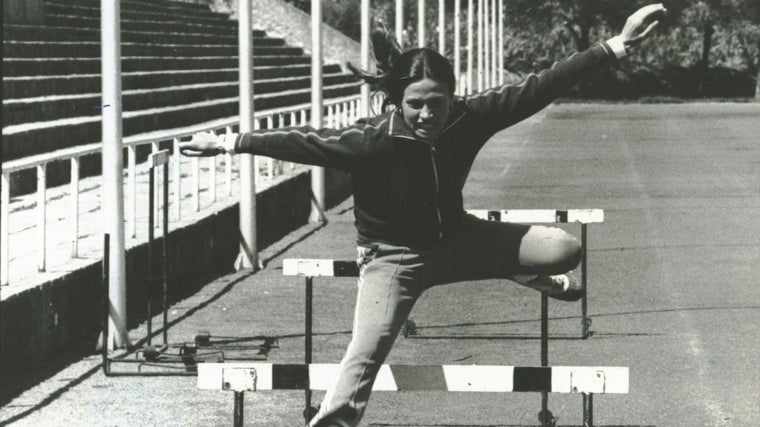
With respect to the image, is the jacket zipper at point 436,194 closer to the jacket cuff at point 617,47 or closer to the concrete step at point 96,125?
the jacket cuff at point 617,47

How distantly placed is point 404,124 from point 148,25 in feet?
108

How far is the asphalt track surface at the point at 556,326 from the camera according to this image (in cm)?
859

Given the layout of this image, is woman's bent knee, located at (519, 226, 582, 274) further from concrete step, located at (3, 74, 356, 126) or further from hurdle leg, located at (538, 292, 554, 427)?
concrete step, located at (3, 74, 356, 126)

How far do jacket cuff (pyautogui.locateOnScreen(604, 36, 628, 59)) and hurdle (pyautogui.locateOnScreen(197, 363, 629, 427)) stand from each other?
115 cm

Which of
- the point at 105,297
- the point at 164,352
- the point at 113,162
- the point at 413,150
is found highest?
the point at 413,150

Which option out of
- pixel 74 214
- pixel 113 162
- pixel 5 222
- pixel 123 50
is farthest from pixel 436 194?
pixel 123 50

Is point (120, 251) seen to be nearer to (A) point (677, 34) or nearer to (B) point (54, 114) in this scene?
(B) point (54, 114)

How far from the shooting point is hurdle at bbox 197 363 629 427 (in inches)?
250

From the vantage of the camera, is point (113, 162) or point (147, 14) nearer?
point (113, 162)

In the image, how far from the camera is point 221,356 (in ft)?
33.2

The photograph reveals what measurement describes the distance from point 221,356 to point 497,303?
3.31 meters

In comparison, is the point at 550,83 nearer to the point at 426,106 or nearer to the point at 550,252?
the point at 426,106

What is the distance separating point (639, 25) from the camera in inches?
241

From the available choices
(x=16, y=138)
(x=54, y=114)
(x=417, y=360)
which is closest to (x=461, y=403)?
(x=417, y=360)
